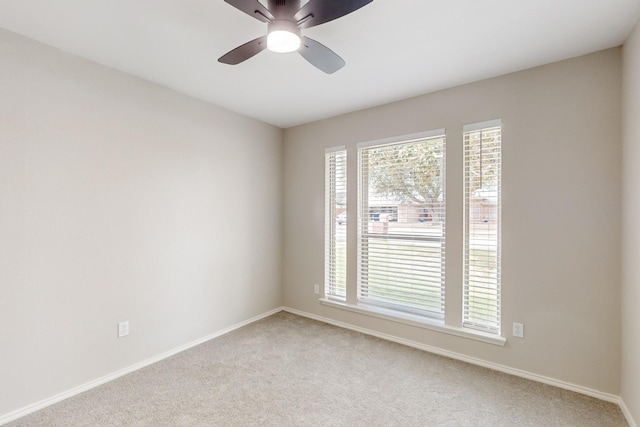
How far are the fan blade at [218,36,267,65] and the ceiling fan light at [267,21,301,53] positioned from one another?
0.23ft

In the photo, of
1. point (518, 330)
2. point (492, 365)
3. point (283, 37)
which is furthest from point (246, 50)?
point (492, 365)

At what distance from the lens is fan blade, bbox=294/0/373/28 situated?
1.33 metres

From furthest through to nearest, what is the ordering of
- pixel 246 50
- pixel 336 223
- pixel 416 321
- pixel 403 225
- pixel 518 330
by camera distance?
pixel 336 223 < pixel 403 225 < pixel 416 321 < pixel 518 330 < pixel 246 50

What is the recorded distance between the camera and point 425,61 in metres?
2.30

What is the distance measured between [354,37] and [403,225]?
186 centimetres

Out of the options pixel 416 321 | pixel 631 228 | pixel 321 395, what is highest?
pixel 631 228

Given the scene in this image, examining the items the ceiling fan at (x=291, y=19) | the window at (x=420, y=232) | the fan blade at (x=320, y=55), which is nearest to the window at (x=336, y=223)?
the window at (x=420, y=232)

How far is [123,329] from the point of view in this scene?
8.14ft

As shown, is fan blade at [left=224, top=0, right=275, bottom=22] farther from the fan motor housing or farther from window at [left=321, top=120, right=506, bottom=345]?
window at [left=321, top=120, right=506, bottom=345]

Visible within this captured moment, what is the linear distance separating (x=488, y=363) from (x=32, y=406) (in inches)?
135

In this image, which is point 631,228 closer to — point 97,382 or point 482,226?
point 482,226

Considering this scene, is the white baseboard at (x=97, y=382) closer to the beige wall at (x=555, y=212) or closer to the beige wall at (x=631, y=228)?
the beige wall at (x=555, y=212)

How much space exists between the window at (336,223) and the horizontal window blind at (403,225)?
0.77ft

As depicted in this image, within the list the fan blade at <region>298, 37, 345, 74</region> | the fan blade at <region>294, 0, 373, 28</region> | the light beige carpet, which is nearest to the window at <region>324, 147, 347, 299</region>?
the light beige carpet
